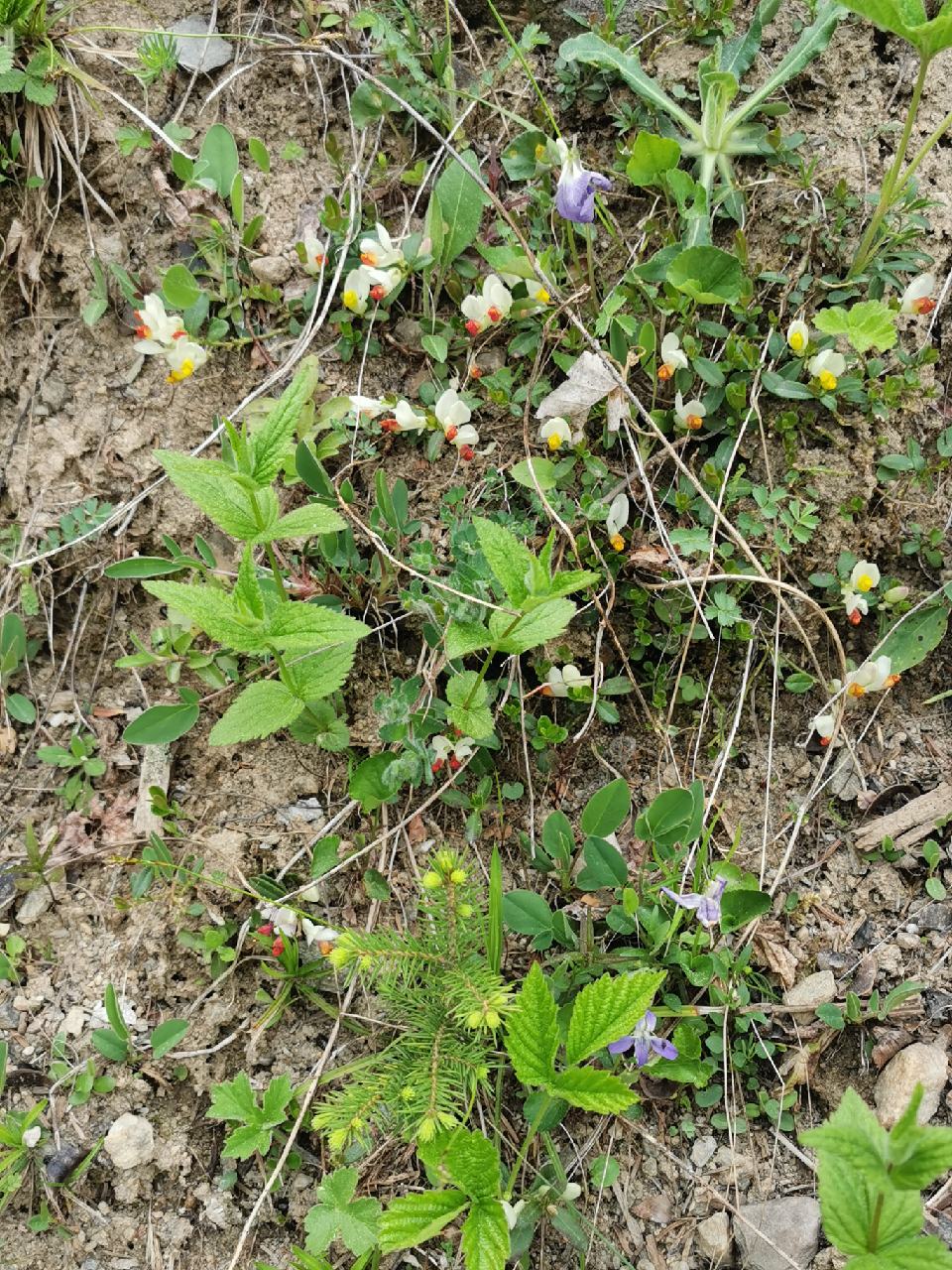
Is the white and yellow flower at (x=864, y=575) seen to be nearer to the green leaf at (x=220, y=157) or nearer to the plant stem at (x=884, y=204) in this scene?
the plant stem at (x=884, y=204)

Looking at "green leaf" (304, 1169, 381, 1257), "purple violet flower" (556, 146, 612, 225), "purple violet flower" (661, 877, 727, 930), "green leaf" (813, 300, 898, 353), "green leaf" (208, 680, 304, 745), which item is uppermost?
"purple violet flower" (556, 146, 612, 225)

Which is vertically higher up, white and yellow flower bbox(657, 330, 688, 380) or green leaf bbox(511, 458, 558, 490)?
white and yellow flower bbox(657, 330, 688, 380)

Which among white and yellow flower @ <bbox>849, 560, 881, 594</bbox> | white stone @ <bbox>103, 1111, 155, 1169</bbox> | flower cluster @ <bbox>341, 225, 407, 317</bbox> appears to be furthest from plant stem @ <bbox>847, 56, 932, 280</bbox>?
white stone @ <bbox>103, 1111, 155, 1169</bbox>

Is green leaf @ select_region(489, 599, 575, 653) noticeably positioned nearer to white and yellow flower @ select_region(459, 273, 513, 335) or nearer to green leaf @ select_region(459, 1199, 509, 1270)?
white and yellow flower @ select_region(459, 273, 513, 335)

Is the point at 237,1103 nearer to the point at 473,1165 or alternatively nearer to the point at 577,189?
the point at 473,1165

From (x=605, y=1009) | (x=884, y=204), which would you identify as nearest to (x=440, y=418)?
(x=884, y=204)

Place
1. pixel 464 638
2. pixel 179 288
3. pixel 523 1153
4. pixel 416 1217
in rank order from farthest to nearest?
pixel 179 288 < pixel 464 638 < pixel 523 1153 < pixel 416 1217

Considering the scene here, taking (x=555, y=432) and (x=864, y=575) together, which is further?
(x=555, y=432)
